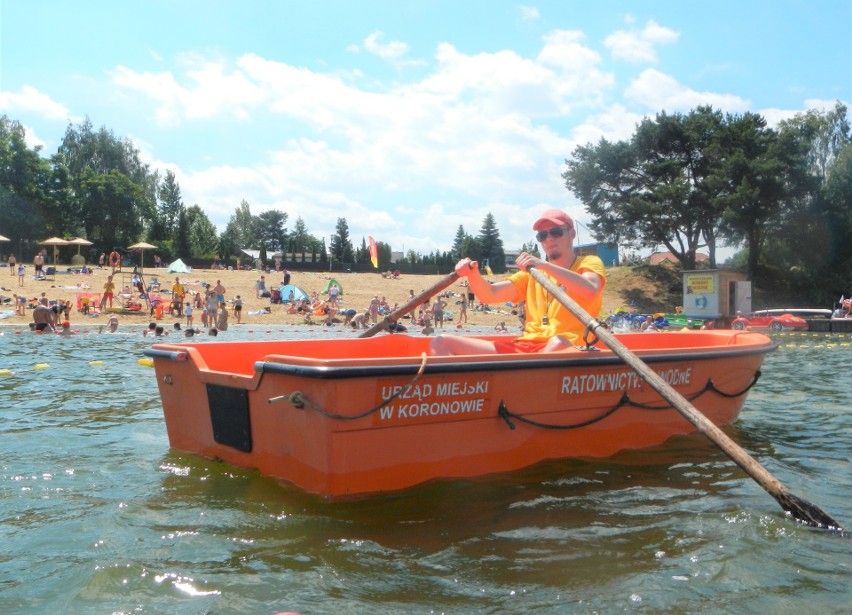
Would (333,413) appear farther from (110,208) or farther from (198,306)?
(110,208)

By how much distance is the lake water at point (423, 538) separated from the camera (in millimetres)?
3178

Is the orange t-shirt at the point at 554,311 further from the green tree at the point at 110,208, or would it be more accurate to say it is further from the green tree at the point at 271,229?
the green tree at the point at 271,229

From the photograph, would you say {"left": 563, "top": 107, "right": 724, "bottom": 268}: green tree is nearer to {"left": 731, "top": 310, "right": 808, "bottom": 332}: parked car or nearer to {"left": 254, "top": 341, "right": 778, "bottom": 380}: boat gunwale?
{"left": 731, "top": 310, "right": 808, "bottom": 332}: parked car

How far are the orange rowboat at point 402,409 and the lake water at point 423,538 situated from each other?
0.53 feet

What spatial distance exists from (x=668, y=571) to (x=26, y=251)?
5738cm

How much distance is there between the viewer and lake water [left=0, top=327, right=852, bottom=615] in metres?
3.18

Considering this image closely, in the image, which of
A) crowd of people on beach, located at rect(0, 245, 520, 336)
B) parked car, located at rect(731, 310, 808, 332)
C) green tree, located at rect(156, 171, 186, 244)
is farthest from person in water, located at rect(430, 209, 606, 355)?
green tree, located at rect(156, 171, 186, 244)

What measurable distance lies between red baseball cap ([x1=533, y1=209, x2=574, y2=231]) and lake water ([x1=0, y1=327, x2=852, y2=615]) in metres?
1.72

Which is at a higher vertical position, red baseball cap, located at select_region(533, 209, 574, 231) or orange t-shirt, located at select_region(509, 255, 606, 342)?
red baseball cap, located at select_region(533, 209, 574, 231)

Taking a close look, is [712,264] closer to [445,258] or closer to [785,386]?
[445,258]

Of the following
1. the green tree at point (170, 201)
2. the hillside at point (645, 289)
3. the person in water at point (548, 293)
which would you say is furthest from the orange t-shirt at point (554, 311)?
the green tree at point (170, 201)

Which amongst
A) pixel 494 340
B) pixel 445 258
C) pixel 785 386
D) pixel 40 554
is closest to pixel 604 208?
pixel 445 258

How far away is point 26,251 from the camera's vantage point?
2087 inches

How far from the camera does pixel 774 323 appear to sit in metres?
29.8
